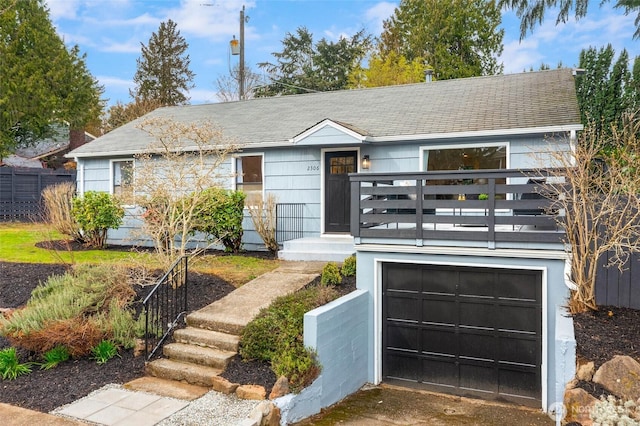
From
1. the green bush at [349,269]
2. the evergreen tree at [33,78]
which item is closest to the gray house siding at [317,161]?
the green bush at [349,269]

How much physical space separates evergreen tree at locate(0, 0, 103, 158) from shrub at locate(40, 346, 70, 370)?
2220 cm

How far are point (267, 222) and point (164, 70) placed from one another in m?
27.2

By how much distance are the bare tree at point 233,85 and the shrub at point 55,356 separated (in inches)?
961

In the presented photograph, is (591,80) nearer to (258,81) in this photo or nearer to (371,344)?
(371,344)

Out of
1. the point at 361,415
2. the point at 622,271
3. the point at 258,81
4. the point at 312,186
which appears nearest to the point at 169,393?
the point at 361,415

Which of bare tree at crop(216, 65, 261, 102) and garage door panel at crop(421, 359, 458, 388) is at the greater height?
bare tree at crop(216, 65, 261, 102)

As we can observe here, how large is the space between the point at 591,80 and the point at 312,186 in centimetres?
610

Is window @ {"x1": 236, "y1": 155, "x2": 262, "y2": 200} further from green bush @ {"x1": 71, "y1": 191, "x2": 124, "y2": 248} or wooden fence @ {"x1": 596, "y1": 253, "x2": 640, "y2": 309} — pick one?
wooden fence @ {"x1": 596, "y1": 253, "x2": 640, "y2": 309}

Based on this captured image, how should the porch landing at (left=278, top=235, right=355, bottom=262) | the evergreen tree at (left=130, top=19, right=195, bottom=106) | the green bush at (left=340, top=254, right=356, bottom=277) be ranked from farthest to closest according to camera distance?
the evergreen tree at (left=130, top=19, right=195, bottom=106)
the porch landing at (left=278, top=235, right=355, bottom=262)
the green bush at (left=340, top=254, right=356, bottom=277)

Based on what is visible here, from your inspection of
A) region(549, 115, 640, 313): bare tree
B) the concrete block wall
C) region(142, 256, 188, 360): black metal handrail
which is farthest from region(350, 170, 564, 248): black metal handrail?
region(142, 256, 188, 360): black metal handrail

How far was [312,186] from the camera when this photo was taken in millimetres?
10469

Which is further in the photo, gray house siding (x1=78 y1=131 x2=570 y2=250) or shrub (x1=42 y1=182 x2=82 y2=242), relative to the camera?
shrub (x1=42 y1=182 x2=82 y2=242)

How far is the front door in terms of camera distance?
10.2 m

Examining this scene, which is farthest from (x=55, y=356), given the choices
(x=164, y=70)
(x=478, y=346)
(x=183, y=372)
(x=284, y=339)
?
(x=164, y=70)
